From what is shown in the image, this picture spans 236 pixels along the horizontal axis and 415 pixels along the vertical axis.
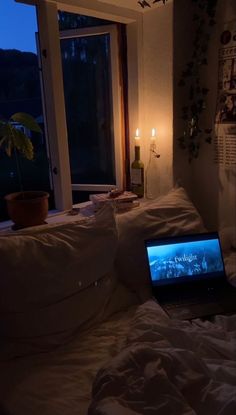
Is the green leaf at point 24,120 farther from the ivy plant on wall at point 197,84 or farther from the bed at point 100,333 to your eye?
the ivy plant on wall at point 197,84

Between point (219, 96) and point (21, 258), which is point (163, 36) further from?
point (21, 258)

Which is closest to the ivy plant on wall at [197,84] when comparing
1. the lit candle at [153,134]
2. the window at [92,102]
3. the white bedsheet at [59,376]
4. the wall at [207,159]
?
the wall at [207,159]

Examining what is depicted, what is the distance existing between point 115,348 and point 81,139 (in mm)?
1720

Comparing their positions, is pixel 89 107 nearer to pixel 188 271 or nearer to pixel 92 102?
pixel 92 102

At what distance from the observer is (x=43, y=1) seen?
1.66 metres

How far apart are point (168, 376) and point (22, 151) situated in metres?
1.14

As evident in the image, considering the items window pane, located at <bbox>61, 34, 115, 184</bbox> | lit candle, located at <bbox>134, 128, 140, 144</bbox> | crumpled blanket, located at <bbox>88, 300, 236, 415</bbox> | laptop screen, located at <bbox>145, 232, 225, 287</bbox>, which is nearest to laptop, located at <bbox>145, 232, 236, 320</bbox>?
laptop screen, located at <bbox>145, 232, 225, 287</bbox>

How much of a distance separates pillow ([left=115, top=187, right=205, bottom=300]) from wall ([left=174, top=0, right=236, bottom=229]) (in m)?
0.43

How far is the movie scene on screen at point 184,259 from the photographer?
1.38 m

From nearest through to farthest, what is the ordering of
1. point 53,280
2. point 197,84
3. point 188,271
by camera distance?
point 53,280
point 188,271
point 197,84

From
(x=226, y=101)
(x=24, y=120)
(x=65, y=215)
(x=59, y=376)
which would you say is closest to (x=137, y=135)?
(x=226, y=101)

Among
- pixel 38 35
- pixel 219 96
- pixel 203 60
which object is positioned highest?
pixel 38 35

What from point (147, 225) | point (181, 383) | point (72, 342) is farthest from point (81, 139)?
point (181, 383)

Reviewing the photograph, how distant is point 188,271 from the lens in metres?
1.41
